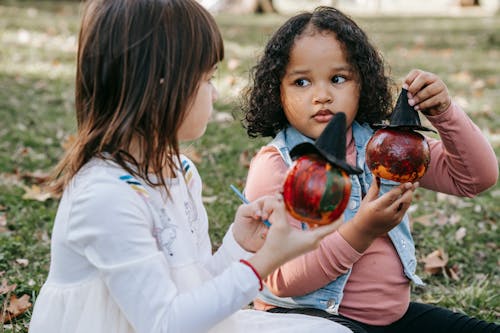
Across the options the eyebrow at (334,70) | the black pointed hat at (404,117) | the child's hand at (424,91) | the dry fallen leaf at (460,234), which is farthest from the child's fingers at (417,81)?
the dry fallen leaf at (460,234)

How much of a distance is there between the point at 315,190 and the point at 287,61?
1.03 m

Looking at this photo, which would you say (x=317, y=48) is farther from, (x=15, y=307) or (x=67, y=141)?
(x=67, y=141)

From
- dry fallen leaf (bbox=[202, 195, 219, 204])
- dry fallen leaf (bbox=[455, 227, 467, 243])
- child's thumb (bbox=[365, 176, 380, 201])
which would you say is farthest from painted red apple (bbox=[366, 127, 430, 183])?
dry fallen leaf (bbox=[202, 195, 219, 204])

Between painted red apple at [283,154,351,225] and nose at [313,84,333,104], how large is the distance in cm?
76

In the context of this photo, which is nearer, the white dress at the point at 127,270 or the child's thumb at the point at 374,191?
the white dress at the point at 127,270

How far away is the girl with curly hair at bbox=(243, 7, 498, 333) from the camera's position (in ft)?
7.90

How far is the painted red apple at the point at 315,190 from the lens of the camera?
5.54 ft

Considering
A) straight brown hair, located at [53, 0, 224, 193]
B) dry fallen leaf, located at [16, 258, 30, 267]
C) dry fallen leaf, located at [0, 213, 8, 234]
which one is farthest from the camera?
dry fallen leaf, located at [0, 213, 8, 234]

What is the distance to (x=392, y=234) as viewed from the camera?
255 cm

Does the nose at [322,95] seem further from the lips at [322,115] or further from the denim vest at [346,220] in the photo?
the denim vest at [346,220]

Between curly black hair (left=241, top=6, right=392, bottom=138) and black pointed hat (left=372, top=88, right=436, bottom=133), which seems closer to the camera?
black pointed hat (left=372, top=88, right=436, bottom=133)

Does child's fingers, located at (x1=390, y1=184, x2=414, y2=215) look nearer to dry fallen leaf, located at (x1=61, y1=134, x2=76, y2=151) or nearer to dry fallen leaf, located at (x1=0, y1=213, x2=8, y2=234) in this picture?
dry fallen leaf, located at (x1=0, y1=213, x2=8, y2=234)

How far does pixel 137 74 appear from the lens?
1.88 metres

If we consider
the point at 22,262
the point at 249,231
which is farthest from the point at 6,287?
the point at 249,231
